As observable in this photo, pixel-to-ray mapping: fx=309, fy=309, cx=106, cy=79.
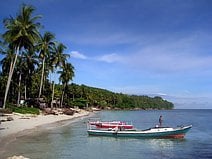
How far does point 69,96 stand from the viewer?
113938 millimetres

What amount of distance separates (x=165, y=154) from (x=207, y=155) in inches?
112

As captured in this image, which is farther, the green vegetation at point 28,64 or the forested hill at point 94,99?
the forested hill at point 94,99

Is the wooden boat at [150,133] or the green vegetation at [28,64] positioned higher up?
the green vegetation at [28,64]

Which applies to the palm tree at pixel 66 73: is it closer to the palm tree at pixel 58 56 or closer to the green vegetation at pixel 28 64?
the green vegetation at pixel 28 64

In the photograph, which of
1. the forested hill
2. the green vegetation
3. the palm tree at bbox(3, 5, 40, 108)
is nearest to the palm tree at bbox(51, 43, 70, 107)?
the green vegetation

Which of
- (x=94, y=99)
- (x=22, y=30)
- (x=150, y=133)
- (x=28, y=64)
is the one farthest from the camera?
(x=94, y=99)

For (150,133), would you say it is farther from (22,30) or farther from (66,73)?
(66,73)

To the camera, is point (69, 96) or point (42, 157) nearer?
point (42, 157)

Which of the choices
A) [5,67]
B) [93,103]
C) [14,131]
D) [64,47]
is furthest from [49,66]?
[93,103]

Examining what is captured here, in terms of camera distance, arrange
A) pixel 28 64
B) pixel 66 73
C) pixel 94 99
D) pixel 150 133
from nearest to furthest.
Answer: pixel 150 133, pixel 28 64, pixel 66 73, pixel 94 99

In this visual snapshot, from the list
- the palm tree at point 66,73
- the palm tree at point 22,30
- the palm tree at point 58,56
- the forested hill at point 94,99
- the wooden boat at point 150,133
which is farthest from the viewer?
the forested hill at point 94,99

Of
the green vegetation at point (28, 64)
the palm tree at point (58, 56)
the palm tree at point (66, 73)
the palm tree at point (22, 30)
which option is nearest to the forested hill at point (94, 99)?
the green vegetation at point (28, 64)

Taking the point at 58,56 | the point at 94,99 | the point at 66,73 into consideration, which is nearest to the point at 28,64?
the point at 58,56

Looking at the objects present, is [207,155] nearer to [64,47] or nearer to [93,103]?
[64,47]
